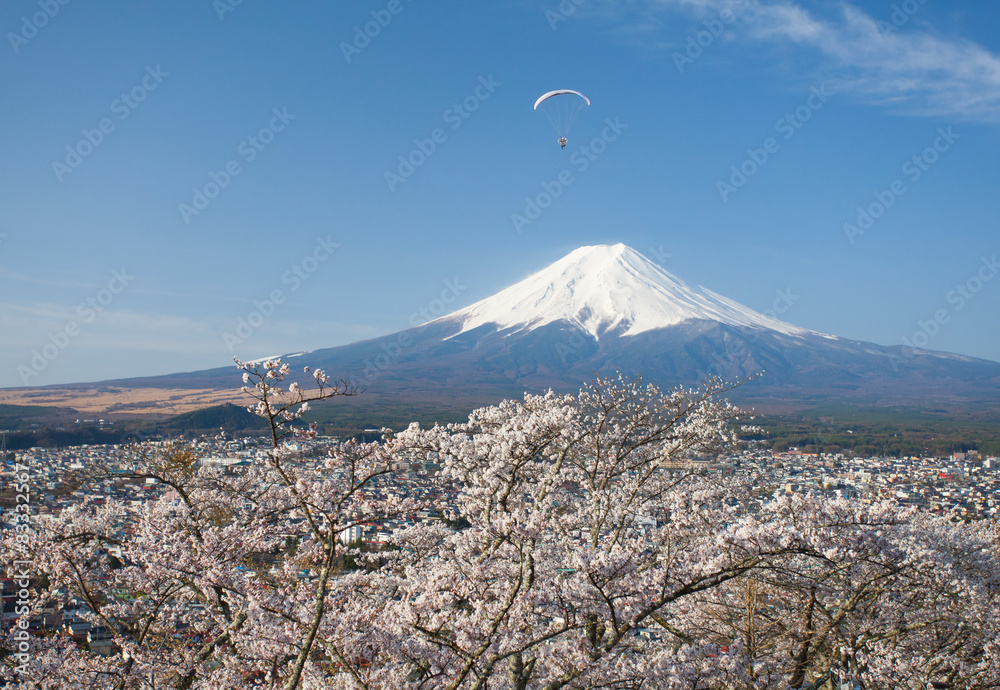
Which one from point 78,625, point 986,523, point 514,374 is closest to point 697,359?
point 514,374

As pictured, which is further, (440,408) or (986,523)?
(440,408)

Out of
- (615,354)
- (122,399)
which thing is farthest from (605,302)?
(122,399)

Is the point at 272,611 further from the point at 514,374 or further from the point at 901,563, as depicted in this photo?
the point at 514,374

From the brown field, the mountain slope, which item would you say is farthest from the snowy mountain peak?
the brown field

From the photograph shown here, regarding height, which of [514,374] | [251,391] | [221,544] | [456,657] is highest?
[514,374]

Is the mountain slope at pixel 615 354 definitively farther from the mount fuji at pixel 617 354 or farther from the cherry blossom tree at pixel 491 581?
the cherry blossom tree at pixel 491 581
